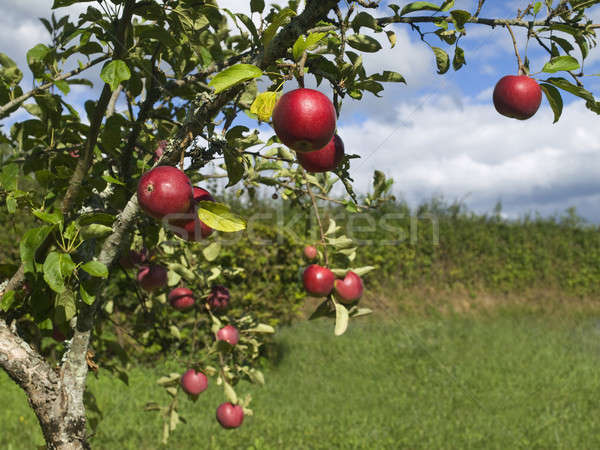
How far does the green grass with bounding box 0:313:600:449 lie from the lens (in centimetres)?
465

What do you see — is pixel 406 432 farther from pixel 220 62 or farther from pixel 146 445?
pixel 220 62

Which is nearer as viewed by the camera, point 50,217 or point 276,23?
point 276,23

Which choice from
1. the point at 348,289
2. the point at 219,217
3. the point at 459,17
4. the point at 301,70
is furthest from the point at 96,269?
the point at 459,17

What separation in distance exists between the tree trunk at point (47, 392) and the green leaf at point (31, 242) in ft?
1.06

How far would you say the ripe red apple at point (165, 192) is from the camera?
1138 mm

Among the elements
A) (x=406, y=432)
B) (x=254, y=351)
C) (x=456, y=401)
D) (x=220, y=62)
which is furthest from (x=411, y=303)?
(x=220, y=62)

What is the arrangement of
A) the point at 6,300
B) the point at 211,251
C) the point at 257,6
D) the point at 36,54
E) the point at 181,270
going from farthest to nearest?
the point at 211,251, the point at 181,270, the point at 36,54, the point at 257,6, the point at 6,300

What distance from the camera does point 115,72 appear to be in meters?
1.50

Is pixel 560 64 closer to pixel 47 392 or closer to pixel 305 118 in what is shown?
pixel 305 118

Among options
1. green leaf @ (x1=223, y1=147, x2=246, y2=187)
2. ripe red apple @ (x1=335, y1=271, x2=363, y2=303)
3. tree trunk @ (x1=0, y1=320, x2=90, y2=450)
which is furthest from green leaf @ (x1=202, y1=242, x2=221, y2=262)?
green leaf @ (x1=223, y1=147, x2=246, y2=187)

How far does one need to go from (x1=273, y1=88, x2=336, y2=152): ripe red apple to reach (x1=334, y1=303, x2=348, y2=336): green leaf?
115cm

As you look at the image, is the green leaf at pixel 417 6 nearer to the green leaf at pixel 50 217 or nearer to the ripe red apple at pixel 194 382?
the green leaf at pixel 50 217

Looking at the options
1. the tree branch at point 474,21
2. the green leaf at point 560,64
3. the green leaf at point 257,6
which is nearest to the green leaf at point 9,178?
the green leaf at point 257,6

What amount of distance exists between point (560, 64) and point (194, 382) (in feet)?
7.64
